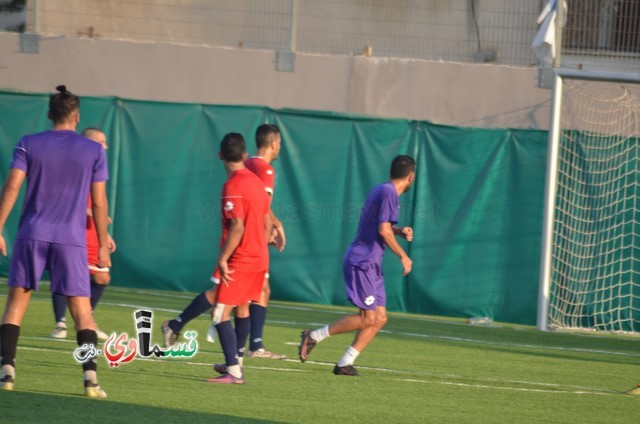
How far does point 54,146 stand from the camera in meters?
7.48

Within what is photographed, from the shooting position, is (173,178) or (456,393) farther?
(173,178)

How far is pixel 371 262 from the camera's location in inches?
390

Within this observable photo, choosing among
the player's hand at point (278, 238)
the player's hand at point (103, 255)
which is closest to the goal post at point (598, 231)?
the player's hand at point (278, 238)

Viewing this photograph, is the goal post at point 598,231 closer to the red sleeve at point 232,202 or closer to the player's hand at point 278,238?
the player's hand at point 278,238

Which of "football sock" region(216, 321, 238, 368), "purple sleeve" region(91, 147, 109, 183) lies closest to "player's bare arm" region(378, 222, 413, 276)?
"football sock" region(216, 321, 238, 368)

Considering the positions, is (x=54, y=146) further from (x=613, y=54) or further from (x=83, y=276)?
(x=613, y=54)

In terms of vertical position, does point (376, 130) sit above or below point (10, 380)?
above

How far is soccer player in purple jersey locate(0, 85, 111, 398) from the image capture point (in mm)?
7441

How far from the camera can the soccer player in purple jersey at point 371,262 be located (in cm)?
977

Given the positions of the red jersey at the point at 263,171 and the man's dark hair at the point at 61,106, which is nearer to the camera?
the man's dark hair at the point at 61,106

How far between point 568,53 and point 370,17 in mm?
3575

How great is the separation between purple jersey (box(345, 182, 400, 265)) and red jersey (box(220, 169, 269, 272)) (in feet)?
3.88

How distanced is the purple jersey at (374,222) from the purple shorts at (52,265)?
3056 mm

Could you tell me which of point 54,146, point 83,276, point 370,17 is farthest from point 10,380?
point 370,17
